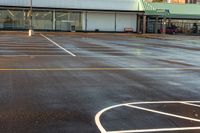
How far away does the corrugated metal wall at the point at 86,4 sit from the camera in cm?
6888

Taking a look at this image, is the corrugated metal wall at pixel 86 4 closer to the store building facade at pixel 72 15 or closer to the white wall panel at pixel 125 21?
the store building facade at pixel 72 15

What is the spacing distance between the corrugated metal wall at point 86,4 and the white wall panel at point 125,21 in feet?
5.64

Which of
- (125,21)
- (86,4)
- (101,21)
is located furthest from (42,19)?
(125,21)

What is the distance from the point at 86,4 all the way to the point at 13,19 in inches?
491

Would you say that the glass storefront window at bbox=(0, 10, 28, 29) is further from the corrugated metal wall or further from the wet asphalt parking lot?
the wet asphalt parking lot

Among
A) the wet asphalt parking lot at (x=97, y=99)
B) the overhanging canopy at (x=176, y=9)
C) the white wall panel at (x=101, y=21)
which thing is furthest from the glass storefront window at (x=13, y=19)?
the wet asphalt parking lot at (x=97, y=99)

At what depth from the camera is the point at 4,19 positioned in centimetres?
6988

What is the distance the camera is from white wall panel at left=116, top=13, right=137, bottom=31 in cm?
7544

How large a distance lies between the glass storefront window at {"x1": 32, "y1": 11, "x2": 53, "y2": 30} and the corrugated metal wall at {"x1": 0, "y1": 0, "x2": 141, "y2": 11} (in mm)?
2336

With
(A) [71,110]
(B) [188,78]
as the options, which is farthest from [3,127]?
(B) [188,78]

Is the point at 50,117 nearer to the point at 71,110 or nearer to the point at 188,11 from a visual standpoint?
the point at 71,110

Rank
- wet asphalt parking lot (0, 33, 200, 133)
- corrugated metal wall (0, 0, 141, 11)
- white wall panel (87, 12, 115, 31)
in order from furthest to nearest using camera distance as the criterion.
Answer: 1. white wall panel (87, 12, 115, 31)
2. corrugated metal wall (0, 0, 141, 11)
3. wet asphalt parking lot (0, 33, 200, 133)

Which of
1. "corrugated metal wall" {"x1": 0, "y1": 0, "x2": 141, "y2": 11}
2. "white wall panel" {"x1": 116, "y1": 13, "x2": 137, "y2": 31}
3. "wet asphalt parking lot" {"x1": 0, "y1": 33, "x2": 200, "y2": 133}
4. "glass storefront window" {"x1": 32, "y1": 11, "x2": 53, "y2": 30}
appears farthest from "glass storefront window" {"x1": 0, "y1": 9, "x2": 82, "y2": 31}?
"wet asphalt parking lot" {"x1": 0, "y1": 33, "x2": 200, "y2": 133}

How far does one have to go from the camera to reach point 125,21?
75.9 meters
